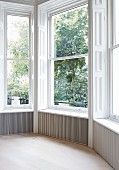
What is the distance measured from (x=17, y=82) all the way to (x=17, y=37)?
972 millimetres

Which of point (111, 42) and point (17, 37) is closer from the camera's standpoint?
point (111, 42)

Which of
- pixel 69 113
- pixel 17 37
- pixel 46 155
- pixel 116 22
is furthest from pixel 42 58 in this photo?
pixel 46 155

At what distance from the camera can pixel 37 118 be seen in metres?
4.95

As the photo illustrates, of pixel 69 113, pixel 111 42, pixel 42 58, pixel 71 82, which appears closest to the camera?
pixel 111 42

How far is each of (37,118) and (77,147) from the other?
1404mm

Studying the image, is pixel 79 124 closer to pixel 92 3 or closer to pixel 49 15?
pixel 92 3

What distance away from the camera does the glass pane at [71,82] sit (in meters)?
4.33

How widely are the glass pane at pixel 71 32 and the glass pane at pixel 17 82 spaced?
779 millimetres

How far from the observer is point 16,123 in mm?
4844

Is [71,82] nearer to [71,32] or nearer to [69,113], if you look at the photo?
[69,113]

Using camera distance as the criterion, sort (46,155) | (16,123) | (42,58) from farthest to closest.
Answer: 1. (42,58)
2. (16,123)
3. (46,155)

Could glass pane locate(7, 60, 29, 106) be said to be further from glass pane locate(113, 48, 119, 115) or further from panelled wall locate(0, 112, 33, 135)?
glass pane locate(113, 48, 119, 115)

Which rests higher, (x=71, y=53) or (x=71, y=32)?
(x=71, y=32)

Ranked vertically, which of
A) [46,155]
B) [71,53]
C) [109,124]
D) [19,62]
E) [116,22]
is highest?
[116,22]
